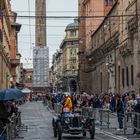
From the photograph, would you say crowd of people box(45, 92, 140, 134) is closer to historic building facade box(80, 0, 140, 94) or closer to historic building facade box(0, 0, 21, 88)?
historic building facade box(80, 0, 140, 94)

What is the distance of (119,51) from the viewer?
204 ft

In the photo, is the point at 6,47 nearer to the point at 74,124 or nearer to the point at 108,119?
the point at 108,119

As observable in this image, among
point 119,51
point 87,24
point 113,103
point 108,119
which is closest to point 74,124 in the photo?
point 108,119

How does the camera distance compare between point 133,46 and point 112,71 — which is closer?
point 133,46

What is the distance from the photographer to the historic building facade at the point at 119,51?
52406 millimetres

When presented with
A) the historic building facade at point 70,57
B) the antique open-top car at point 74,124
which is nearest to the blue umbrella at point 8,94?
the antique open-top car at point 74,124

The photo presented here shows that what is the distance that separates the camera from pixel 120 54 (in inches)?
2440

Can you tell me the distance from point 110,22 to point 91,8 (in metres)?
33.2

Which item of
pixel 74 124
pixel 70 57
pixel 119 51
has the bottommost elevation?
pixel 74 124

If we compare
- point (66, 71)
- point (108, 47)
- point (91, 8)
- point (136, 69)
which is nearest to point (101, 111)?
point (136, 69)

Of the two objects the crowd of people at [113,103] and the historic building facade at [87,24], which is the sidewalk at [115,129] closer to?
the crowd of people at [113,103]

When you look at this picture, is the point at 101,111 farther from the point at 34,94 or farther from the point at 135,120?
the point at 34,94

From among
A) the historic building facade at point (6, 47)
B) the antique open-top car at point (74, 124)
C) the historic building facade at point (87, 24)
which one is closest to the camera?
the antique open-top car at point (74, 124)

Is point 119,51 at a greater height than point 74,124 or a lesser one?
greater
